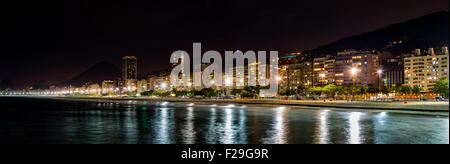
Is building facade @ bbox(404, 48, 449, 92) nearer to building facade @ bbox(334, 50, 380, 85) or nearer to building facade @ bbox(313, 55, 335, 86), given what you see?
building facade @ bbox(334, 50, 380, 85)

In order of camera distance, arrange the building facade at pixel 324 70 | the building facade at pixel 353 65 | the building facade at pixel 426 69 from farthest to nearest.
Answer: the building facade at pixel 324 70 < the building facade at pixel 353 65 < the building facade at pixel 426 69

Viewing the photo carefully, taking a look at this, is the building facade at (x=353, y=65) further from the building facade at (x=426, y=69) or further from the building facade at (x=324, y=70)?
the building facade at (x=426, y=69)

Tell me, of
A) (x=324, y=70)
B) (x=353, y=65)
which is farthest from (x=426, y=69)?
(x=324, y=70)

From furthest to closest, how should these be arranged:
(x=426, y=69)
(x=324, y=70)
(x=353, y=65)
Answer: (x=324, y=70) → (x=353, y=65) → (x=426, y=69)

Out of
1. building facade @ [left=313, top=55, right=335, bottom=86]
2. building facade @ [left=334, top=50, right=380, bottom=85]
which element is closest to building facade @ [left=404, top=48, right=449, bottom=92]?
building facade @ [left=334, top=50, right=380, bottom=85]

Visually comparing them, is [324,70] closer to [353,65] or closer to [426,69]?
[353,65]

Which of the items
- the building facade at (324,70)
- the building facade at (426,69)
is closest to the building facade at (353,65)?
the building facade at (324,70)

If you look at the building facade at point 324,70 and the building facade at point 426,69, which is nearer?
the building facade at point 426,69

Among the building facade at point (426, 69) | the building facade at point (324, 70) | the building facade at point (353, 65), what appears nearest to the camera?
the building facade at point (426, 69)
